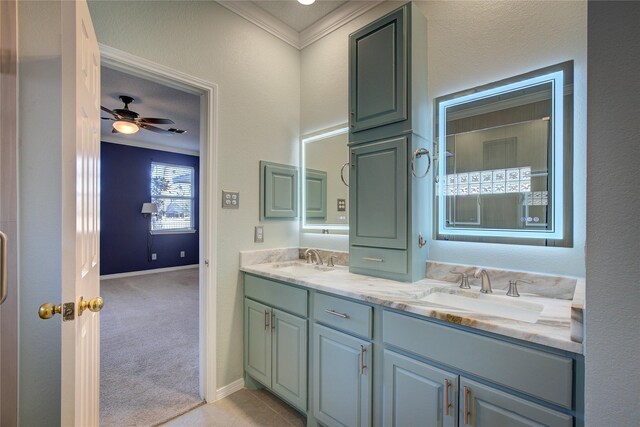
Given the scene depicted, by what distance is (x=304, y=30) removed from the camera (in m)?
2.52

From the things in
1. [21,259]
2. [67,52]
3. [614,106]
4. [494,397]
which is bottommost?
[494,397]

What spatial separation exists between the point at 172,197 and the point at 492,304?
20.8 ft

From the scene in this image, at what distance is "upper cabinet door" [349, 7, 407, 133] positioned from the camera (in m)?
1.68

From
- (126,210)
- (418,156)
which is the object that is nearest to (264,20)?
(418,156)

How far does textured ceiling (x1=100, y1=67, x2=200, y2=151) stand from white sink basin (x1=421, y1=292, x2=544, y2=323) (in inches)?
125

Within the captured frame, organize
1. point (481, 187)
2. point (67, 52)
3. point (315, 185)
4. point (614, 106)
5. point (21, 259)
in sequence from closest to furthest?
1. point (614, 106)
2. point (67, 52)
3. point (21, 259)
4. point (481, 187)
5. point (315, 185)

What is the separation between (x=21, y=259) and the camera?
4.35 feet

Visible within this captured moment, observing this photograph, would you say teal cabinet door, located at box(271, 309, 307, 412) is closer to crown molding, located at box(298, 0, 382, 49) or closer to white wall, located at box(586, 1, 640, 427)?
white wall, located at box(586, 1, 640, 427)

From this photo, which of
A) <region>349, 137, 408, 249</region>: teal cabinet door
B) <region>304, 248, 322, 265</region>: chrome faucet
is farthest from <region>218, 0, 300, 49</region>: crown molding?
<region>304, 248, 322, 265</region>: chrome faucet

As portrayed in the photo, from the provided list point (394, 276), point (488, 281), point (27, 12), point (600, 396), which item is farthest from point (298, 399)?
point (27, 12)

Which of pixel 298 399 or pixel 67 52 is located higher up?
pixel 67 52

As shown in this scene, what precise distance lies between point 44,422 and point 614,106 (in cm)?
243

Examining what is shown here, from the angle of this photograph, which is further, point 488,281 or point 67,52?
point 488,281

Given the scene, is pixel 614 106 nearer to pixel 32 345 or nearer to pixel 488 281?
pixel 488 281
